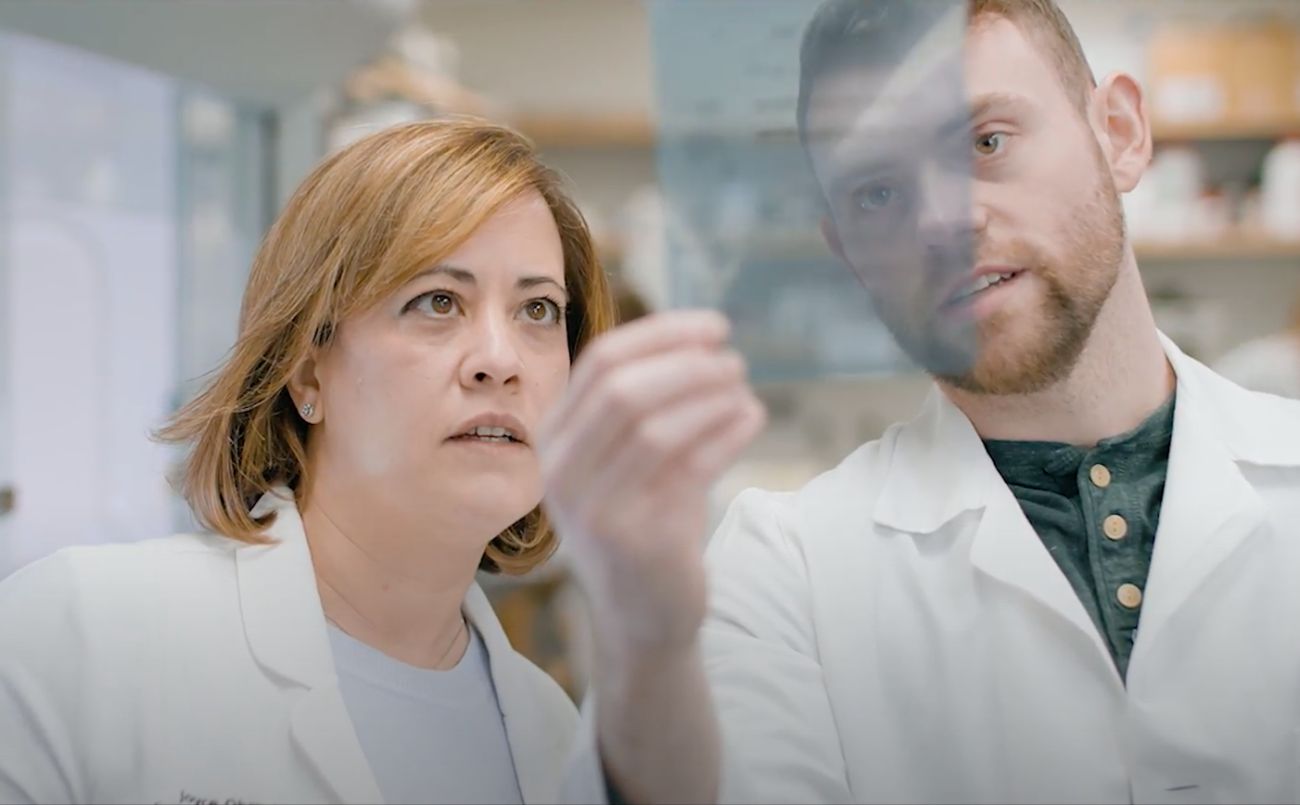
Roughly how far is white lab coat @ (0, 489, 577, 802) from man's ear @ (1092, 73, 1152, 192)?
578 millimetres

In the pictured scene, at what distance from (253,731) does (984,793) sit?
0.51 meters

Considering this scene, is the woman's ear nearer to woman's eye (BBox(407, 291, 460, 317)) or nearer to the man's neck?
woman's eye (BBox(407, 291, 460, 317))

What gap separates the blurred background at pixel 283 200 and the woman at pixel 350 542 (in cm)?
9

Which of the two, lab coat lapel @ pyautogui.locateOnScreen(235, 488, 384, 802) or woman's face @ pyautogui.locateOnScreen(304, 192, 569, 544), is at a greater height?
woman's face @ pyautogui.locateOnScreen(304, 192, 569, 544)

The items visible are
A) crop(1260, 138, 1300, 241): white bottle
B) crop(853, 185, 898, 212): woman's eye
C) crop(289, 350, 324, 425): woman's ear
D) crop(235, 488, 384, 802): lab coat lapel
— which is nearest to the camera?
crop(853, 185, 898, 212): woman's eye

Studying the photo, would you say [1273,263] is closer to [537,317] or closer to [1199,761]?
[1199,761]

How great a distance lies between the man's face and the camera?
2.28ft

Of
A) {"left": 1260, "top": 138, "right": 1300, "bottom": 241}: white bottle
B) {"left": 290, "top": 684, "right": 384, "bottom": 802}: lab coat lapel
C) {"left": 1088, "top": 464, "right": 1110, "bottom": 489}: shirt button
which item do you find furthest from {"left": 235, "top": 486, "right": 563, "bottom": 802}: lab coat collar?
{"left": 1260, "top": 138, "right": 1300, "bottom": 241}: white bottle

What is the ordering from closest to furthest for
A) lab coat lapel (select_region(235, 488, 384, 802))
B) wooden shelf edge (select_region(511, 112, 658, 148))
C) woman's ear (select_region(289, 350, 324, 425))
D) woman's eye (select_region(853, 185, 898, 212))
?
1. woman's eye (select_region(853, 185, 898, 212))
2. lab coat lapel (select_region(235, 488, 384, 802))
3. woman's ear (select_region(289, 350, 324, 425))
4. wooden shelf edge (select_region(511, 112, 658, 148))

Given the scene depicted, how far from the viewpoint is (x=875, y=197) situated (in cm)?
69

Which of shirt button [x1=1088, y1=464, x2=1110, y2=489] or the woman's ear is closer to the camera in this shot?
shirt button [x1=1088, y1=464, x2=1110, y2=489]

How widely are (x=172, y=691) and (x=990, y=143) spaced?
676 millimetres

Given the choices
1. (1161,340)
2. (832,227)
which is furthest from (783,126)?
(1161,340)

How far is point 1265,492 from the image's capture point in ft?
2.48
